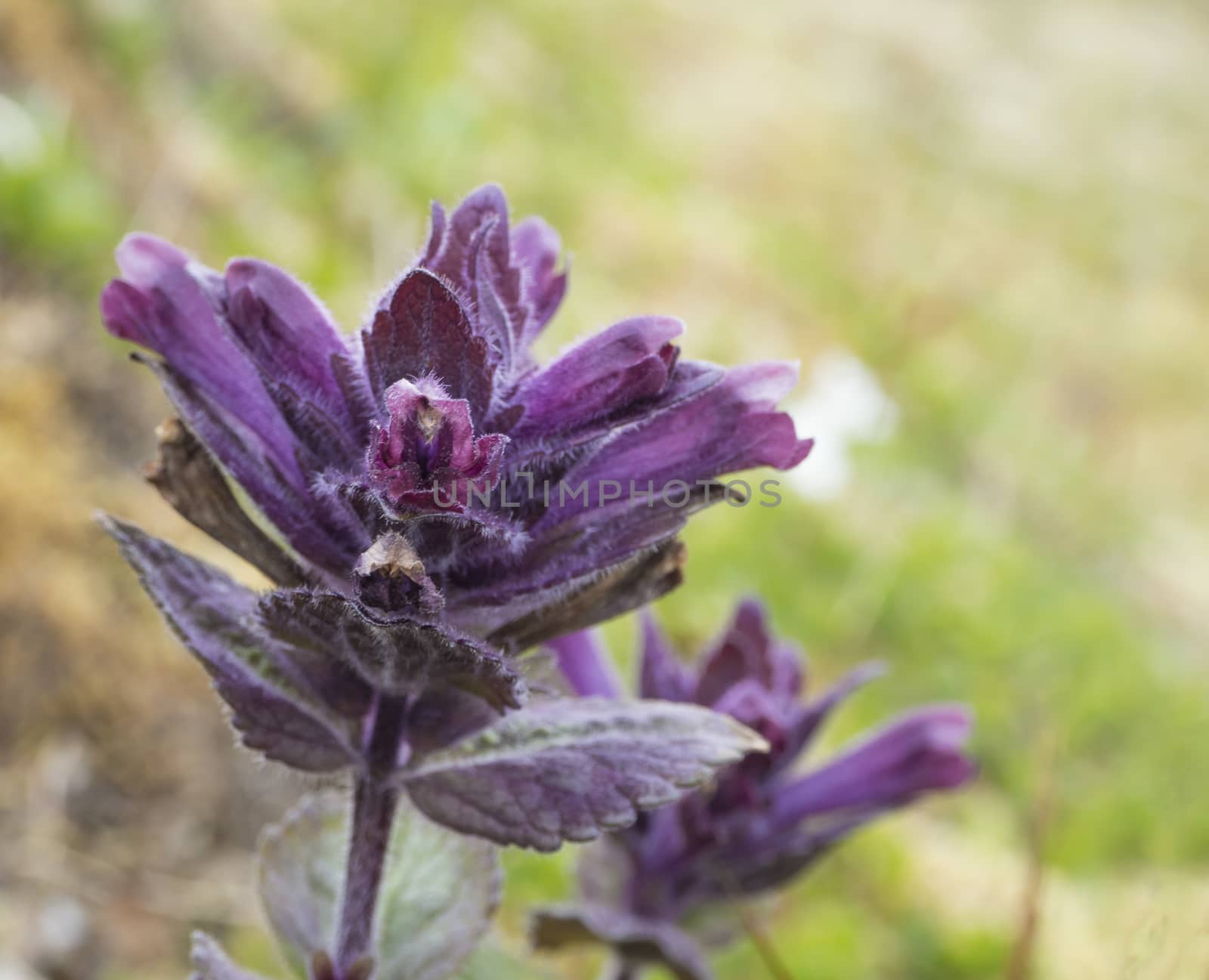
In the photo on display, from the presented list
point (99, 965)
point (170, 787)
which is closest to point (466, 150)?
point (170, 787)

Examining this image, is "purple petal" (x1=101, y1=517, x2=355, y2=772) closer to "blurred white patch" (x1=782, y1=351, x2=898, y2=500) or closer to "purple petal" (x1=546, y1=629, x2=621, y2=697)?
"purple petal" (x1=546, y1=629, x2=621, y2=697)

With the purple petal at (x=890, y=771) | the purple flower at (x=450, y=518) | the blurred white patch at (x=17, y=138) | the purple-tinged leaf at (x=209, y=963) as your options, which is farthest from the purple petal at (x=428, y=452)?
the blurred white patch at (x=17, y=138)

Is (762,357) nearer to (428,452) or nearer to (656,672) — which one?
(656,672)

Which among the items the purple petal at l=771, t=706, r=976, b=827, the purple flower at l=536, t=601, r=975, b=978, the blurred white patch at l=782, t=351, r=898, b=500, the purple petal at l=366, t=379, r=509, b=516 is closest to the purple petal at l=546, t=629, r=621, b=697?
the purple flower at l=536, t=601, r=975, b=978

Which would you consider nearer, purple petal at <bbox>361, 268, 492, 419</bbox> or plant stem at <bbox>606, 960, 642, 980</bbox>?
purple petal at <bbox>361, 268, 492, 419</bbox>

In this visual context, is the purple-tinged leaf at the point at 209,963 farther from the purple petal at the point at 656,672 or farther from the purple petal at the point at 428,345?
the purple petal at the point at 656,672

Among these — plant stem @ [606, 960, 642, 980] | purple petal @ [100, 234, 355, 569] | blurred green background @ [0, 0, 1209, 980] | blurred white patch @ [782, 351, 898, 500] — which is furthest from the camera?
blurred white patch @ [782, 351, 898, 500]

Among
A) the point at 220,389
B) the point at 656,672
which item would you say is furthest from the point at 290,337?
the point at 656,672
